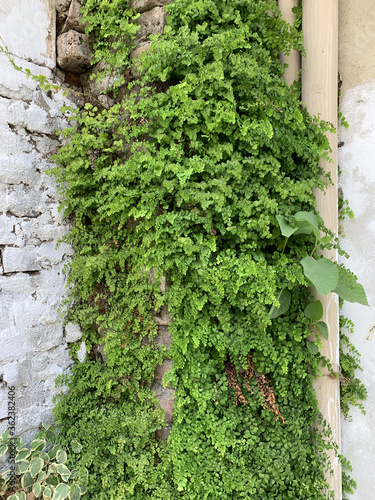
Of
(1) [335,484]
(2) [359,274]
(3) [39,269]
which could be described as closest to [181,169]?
(3) [39,269]

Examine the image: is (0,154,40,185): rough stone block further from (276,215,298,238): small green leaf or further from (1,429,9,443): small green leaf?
(276,215,298,238): small green leaf

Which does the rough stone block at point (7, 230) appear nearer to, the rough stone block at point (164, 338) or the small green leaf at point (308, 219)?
the rough stone block at point (164, 338)

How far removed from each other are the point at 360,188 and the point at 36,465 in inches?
105

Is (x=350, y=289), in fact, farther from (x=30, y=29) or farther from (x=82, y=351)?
(x=30, y=29)

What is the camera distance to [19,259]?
214 cm

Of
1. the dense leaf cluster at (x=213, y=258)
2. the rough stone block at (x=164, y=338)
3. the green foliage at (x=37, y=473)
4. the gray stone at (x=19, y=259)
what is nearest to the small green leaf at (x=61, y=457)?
the green foliage at (x=37, y=473)

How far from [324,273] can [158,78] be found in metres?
1.47

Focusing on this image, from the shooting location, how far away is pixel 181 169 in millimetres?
1786

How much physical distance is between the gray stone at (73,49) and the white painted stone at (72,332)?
1.89m

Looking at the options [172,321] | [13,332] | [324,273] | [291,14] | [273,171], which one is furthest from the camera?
[291,14]

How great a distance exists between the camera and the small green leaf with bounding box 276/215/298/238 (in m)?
1.72

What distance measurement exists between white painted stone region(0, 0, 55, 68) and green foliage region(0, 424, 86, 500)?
2.44 m

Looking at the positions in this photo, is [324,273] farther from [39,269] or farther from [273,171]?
[39,269]

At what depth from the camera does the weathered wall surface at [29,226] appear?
208 centimetres
